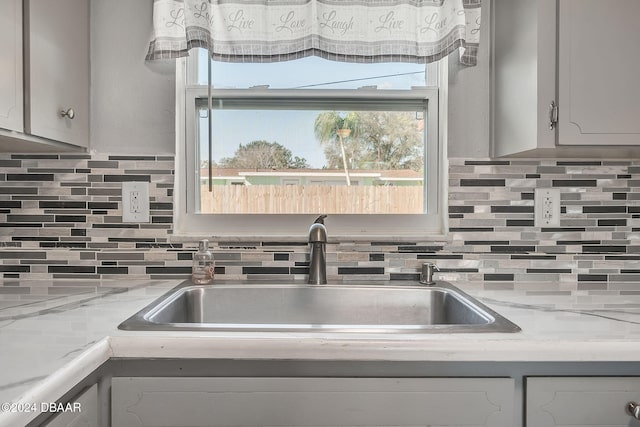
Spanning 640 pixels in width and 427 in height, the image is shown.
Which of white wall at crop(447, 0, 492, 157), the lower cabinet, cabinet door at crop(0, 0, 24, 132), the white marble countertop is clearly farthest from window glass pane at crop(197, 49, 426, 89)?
the lower cabinet

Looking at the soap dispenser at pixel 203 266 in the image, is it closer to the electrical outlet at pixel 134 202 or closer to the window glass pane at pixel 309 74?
the electrical outlet at pixel 134 202

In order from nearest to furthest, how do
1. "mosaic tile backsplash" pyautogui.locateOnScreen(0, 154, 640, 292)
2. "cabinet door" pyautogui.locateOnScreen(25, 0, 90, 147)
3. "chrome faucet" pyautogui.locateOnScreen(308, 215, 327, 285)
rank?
"cabinet door" pyautogui.locateOnScreen(25, 0, 90, 147)
"chrome faucet" pyautogui.locateOnScreen(308, 215, 327, 285)
"mosaic tile backsplash" pyautogui.locateOnScreen(0, 154, 640, 292)

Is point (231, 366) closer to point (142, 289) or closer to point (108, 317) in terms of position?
point (108, 317)

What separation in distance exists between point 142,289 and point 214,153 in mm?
556

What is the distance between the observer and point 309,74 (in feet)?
5.43

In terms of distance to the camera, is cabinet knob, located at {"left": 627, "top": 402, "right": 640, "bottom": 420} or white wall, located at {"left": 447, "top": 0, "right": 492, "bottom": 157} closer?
cabinet knob, located at {"left": 627, "top": 402, "right": 640, "bottom": 420}

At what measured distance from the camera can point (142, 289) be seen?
1.37m

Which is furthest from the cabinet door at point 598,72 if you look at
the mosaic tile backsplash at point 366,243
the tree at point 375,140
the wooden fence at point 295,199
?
the wooden fence at point 295,199

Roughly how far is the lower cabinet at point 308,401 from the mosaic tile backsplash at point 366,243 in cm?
67

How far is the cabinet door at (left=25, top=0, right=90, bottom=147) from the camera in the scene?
3.89ft

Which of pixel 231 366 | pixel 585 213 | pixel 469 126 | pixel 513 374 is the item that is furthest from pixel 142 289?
pixel 585 213

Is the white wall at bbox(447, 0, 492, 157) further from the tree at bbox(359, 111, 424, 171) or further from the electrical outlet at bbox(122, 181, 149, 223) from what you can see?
the electrical outlet at bbox(122, 181, 149, 223)

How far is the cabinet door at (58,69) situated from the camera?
1187 mm

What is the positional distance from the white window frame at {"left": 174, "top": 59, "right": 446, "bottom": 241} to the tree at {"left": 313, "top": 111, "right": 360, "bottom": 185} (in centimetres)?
8
